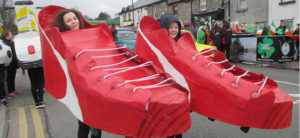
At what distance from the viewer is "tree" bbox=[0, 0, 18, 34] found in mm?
26981

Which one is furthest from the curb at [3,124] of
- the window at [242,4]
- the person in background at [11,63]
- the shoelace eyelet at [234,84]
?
the window at [242,4]

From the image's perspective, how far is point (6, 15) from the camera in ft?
98.0

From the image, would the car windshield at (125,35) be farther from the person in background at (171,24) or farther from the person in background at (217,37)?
the person in background at (171,24)

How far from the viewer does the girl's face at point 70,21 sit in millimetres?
2385

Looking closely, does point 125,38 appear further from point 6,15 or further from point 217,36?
point 6,15

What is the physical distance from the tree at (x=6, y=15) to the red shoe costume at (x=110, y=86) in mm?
26480

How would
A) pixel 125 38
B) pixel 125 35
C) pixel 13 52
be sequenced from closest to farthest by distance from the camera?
pixel 13 52, pixel 125 38, pixel 125 35

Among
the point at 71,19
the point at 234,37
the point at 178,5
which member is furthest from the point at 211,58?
the point at 178,5

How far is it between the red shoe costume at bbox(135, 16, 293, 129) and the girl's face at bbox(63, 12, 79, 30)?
68 cm

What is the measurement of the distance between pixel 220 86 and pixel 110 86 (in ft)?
2.94

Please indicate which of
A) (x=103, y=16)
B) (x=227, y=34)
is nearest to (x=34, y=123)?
(x=227, y=34)

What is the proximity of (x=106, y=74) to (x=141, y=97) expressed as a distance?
0.36 metres

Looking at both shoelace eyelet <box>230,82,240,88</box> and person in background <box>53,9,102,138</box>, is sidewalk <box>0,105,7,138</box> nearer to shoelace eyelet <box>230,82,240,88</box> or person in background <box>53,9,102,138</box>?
person in background <box>53,9,102,138</box>

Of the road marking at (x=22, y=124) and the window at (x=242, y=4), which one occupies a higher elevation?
the window at (x=242, y=4)
